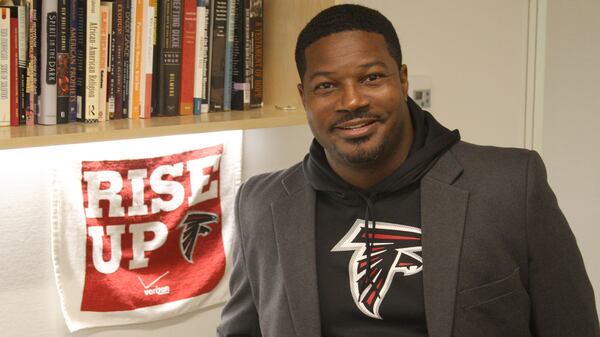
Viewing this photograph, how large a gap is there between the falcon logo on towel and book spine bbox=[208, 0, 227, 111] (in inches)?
5.7

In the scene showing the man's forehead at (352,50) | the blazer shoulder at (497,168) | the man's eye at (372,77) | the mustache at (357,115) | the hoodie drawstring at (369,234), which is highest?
the man's forehead at (352,50)

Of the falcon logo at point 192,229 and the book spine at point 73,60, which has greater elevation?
the book spine at point 73,60

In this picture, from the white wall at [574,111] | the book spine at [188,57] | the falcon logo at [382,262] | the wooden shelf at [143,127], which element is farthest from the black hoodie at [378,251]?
the white wall at [574,111]

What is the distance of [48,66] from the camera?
181 cm

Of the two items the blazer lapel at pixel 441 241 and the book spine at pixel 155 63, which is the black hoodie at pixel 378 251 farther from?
the book spine at pixel 155 63

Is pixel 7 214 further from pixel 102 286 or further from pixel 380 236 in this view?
pixel 380 236

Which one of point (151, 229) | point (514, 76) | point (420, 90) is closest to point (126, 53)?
point (151, 229)

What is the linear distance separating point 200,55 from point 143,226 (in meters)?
0.43

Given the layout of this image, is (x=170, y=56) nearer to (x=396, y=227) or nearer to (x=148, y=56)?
(x=148, y=56)

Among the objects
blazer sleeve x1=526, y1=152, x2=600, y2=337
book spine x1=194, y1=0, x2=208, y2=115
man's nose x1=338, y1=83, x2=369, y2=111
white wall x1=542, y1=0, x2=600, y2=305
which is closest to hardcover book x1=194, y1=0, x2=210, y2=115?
book spine x1=194, y1=0, x2=208, y2=115

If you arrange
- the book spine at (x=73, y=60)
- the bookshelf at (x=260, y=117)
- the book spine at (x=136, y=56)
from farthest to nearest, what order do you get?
1. the book spine at (x=136, y=56)
2. the book spine at (x=73, y=60)
3. the bookshelf at (x=260, y=117)

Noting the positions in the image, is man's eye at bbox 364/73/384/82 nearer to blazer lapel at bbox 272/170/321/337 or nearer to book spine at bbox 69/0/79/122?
blazer lapel at bbox 272/170/321/337

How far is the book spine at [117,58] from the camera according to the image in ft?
6.18

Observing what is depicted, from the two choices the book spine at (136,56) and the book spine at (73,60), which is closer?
the book spine at (73,60)
